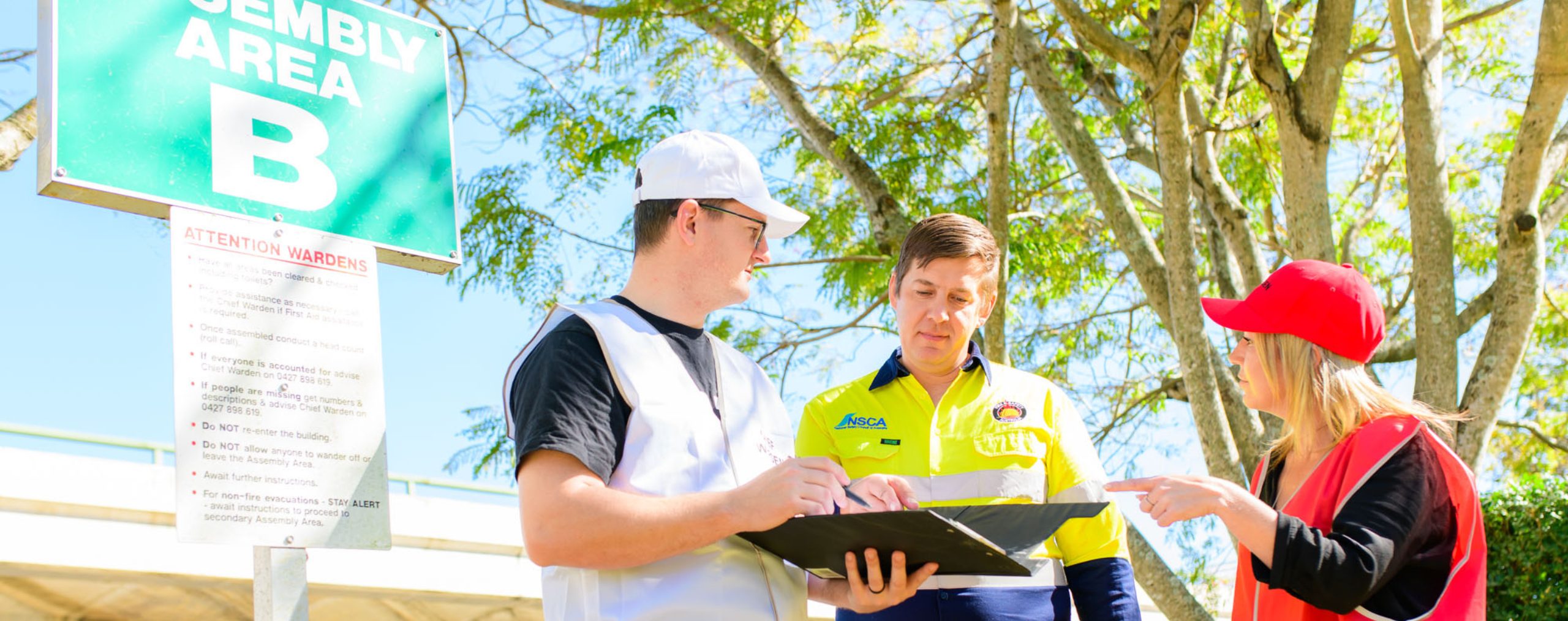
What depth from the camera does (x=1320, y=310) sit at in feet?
9.04

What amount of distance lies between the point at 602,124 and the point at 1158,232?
482cm

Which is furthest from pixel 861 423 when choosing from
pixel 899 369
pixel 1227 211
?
pixel 1227 211

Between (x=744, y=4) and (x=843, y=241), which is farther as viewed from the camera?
(x=843, y=241)

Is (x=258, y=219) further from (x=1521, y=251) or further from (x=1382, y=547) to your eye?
(x=1521, y=251)

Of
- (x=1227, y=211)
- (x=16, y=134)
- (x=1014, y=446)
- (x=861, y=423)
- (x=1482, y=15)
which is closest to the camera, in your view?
(x=1014, y=446)

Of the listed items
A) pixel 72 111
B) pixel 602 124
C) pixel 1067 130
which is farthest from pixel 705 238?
pixel 602 124

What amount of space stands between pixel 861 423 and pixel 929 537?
124cm

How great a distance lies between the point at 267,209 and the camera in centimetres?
255

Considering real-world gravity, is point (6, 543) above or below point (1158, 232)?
below

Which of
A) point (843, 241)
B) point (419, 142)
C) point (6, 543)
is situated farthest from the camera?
point (843, 241)

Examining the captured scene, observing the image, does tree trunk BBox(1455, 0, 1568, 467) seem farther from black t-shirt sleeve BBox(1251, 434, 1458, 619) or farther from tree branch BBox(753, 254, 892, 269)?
black t-shirt sleeve BBox(1251, 434, 1458, 619)

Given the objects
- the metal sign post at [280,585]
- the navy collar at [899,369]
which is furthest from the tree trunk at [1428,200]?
the metal sign post at [280,585]

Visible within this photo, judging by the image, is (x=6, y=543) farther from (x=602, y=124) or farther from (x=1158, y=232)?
(x=1158, y=232)

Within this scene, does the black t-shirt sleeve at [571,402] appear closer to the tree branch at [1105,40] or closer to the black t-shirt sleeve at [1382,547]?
the black t-shirt sleeve at [1382,547]
